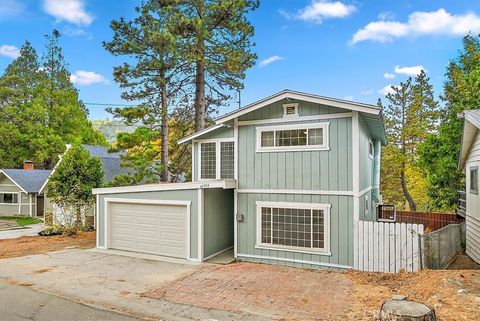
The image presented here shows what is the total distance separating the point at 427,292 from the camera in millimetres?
6379

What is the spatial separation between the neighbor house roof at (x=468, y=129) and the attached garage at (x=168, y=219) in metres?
7.63

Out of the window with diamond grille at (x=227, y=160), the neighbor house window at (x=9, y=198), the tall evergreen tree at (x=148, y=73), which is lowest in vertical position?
the neighbor house window at (x=9, y=198)

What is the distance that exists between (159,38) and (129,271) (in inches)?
467

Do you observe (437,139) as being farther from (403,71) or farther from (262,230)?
(262,230)

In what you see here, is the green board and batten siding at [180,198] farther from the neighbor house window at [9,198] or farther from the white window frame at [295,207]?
the neighbor house window at [9,198]

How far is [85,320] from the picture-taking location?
6047 mm

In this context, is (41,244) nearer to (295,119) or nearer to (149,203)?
(149,203)

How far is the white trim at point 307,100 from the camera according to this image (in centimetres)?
899

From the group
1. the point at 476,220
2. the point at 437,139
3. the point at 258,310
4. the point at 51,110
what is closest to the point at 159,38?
the point at 258,310

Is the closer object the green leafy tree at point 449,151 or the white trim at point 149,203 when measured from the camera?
the white trim at point 149,203

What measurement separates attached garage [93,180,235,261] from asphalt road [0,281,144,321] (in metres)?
4.23

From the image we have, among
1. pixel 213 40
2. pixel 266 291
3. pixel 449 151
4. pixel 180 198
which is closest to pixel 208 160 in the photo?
pixel 180 198

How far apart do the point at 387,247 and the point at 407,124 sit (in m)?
21.7

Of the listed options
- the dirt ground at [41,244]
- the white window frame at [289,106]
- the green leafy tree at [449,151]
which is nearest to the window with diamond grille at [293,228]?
the white window frame at [289,106]
